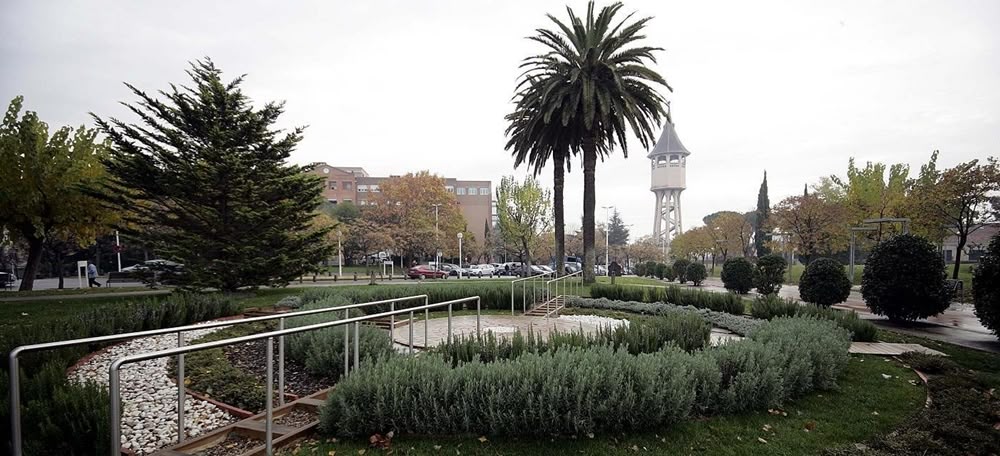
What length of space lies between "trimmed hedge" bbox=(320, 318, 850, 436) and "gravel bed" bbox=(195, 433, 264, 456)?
2.15ft

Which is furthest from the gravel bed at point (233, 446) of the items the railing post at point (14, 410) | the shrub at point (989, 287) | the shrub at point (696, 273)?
the shrub at point (696, 273)

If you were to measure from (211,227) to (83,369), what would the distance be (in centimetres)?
1232

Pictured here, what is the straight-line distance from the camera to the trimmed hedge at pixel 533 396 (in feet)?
14.8

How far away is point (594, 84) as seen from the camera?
19906 millimetres

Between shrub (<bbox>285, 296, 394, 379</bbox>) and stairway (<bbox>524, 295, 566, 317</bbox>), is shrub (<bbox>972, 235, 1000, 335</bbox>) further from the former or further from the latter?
shrub (<bbox>285, 296, 394, 379</bbox>)

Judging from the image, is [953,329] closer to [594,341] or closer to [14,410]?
[594,341]

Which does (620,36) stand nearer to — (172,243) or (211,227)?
(211,227)

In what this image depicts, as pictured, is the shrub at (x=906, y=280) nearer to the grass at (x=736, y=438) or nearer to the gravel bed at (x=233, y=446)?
the grass at (x=736, y=438)

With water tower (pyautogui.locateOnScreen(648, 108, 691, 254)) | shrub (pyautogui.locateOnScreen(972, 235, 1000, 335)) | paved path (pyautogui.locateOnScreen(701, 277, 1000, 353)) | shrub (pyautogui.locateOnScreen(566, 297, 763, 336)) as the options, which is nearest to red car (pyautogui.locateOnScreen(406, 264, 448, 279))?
shrub (pyautogui.locateOnScreen(566, 297, 763, 336))

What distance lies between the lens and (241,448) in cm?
437

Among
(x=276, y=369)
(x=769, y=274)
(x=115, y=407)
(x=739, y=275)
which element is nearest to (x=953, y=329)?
(x=769, y=274)

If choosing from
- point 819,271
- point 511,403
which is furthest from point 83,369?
point 819,271

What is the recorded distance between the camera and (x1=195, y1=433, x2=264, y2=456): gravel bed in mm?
4262

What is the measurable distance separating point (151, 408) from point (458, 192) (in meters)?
82.2
